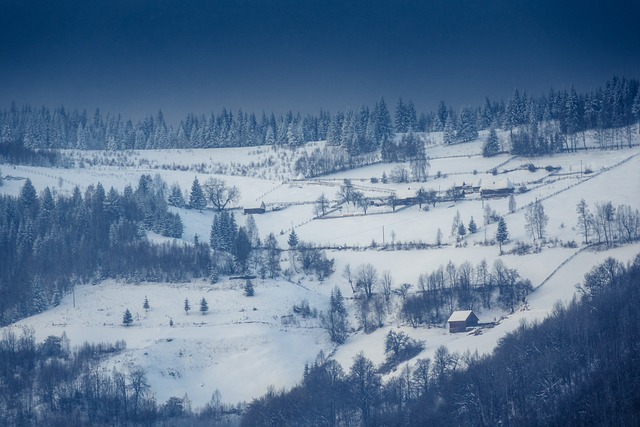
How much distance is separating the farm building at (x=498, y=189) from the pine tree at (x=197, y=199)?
107 ft

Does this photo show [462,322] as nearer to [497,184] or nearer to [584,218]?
[584,218]

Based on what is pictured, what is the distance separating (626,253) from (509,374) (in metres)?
21.6

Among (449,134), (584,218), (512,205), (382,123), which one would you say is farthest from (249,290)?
(382,123)

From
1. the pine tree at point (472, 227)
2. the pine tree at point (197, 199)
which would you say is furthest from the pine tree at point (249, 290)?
the pine tree at point (197, 199)

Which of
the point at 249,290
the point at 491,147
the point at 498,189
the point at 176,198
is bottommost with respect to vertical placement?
the point at 249,290

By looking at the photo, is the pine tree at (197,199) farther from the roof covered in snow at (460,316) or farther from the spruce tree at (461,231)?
the roof covered in snow at (460,316)

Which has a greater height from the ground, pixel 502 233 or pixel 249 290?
pixel 502 233

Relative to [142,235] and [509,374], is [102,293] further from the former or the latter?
[509,374]

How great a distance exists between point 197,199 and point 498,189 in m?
35.3

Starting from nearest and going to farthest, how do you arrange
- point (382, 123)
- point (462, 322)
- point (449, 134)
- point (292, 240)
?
point (462, 322), point (292, 240), point (449, 134), point (382, 123)

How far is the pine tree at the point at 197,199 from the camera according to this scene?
128125 millimetres

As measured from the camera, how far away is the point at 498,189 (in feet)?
380

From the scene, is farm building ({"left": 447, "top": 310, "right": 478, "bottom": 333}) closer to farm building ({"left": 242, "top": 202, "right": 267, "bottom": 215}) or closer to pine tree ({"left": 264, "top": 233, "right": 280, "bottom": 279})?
pine tree ({"left": 264, "top": 233, "right": 280, "bottom": 279})

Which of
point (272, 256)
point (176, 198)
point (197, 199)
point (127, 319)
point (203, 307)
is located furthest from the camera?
point (197, 199)
